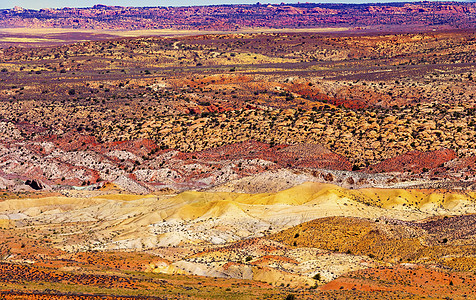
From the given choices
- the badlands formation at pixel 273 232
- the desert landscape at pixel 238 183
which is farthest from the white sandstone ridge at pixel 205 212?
the desert landscape at pixel 238 183

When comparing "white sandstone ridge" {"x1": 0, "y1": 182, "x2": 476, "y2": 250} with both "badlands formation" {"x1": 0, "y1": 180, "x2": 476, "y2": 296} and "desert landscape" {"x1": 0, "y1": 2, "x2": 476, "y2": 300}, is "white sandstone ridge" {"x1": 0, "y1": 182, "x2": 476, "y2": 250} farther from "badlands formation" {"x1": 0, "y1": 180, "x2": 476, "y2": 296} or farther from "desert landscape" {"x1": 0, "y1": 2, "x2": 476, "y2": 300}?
"desert landscape" {"x1": 0, "y1": 2, "x2": 476, "y2": 300}

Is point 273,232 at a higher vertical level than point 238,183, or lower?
higher

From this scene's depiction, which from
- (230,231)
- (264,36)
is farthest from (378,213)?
(264,36)

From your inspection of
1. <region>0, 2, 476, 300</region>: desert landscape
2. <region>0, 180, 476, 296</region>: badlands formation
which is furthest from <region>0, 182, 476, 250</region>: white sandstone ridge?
<region>0, 2, 476, 300</region>: desert landscape

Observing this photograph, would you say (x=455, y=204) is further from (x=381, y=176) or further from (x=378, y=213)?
(x=381, y=176)

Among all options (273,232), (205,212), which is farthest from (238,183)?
(273,232)

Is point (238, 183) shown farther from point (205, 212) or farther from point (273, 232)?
point (273, 232)

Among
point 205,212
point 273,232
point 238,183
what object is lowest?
point 238,183

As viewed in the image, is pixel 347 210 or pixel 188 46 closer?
pixel 347 210

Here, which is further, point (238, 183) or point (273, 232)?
point (238, 183)
